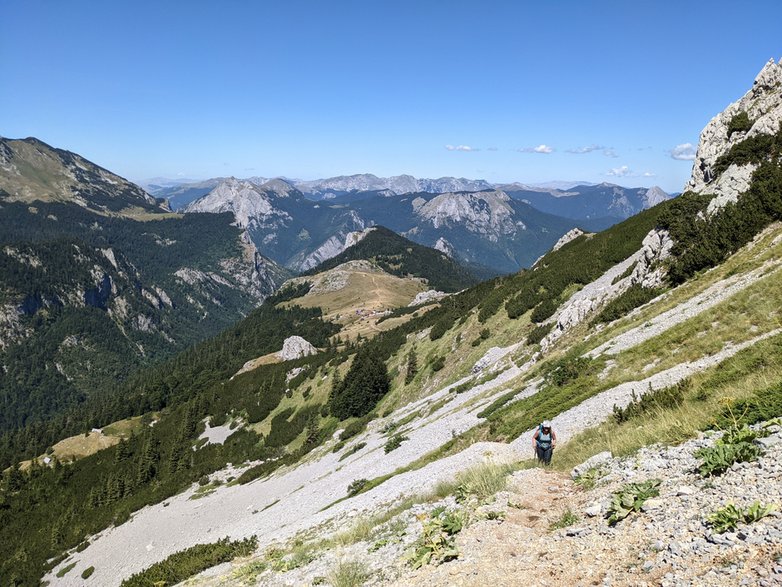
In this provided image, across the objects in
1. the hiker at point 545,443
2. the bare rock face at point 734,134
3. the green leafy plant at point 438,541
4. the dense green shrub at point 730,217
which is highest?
the bare rock face at point 734,134

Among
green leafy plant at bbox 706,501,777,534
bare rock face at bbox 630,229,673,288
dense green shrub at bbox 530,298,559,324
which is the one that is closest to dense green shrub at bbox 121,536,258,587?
Result: green leafy plant at bbox 706,501,777,534

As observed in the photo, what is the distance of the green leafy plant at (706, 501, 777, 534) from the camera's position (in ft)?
23.8

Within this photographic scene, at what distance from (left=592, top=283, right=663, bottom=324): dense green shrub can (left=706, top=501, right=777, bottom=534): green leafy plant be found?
97.3ft

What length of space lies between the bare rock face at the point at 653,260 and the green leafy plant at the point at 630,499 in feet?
99.5

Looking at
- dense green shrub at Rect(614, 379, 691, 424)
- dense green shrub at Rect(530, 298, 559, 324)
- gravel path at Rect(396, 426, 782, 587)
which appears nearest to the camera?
gravel path at Rect(396, 426, 782, 587)

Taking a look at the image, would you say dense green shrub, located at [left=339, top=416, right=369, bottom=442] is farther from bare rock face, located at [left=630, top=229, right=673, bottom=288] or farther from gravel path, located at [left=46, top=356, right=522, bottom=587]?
bare rock face, located at [left=630, top=229, right=673, bottom=288]

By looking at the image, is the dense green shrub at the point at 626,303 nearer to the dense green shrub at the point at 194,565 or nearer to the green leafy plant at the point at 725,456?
the green leafy plant at the point at 725,456

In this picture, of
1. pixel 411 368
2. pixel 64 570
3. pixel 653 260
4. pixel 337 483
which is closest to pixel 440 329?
pixel 411 368

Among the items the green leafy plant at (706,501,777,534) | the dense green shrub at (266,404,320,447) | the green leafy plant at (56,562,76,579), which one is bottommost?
the green leafy plant at (56,562,76,579)

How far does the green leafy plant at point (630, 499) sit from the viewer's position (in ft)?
30.5

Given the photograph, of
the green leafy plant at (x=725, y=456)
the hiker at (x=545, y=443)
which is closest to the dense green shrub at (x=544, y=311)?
the hiker at (x=545, y=443)

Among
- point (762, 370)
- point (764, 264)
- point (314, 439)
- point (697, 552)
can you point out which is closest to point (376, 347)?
point (314, 439)

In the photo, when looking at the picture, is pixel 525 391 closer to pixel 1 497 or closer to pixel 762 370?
pixel 762 370

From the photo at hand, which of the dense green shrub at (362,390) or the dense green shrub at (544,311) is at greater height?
the dense green shrub at (544,311)
